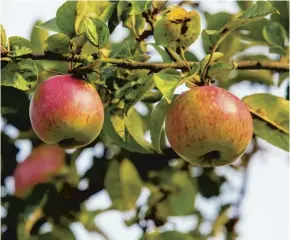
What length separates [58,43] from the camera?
4.14 feet

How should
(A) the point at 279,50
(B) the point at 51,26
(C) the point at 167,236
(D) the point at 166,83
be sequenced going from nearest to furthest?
(D) the point at 166,83 < (B) the point at 51,26 < (A) the point at 279,50 < (C) the point at 167,236

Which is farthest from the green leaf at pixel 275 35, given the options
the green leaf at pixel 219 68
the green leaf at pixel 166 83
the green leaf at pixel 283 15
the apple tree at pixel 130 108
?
the green leaf at pixel 166 83

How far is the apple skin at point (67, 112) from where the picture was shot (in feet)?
4.13

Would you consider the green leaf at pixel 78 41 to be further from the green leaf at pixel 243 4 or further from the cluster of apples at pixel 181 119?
the green leaf at pixel 243 4

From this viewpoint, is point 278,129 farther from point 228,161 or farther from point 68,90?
point 68,90

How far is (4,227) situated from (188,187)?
0.56 meters

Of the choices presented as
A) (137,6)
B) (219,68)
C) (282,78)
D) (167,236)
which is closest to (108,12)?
(137,6)

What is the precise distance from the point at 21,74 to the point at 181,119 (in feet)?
0.99

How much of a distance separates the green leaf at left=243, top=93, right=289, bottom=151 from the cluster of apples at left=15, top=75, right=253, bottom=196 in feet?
0.56

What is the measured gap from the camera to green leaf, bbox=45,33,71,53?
49.1 inches

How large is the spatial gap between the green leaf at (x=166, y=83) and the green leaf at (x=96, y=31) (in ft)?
0.42

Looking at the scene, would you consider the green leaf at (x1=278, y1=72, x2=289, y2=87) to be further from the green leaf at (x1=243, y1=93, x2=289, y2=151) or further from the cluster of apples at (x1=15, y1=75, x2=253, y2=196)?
the cluster of apples at (x1=15, y1=75, x2=253, y2=196)

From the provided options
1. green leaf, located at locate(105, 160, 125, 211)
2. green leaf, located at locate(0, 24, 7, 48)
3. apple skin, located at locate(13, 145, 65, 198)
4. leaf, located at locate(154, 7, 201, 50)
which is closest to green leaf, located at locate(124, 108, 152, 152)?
leaf, located at locate(154, 7, 201, 50)

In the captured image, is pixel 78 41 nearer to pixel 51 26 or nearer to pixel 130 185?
pixel 51 26
